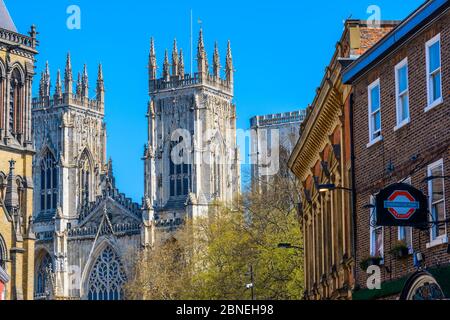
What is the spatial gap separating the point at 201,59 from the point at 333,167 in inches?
4149

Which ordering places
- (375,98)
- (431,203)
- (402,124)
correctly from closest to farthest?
1. (431,203)
2. (402,124)
3. (375,98)

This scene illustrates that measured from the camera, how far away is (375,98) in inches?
1388

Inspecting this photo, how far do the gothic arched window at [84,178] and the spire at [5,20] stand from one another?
53.5 metres

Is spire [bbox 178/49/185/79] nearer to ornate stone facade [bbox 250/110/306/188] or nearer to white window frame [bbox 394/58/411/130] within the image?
ornate stone facade [bbox 250/110/306/188]

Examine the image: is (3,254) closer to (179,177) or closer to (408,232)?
(179,177)

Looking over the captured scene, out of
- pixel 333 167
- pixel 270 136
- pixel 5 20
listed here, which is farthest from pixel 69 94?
pixel 333 167

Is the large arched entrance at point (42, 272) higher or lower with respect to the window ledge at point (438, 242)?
higher

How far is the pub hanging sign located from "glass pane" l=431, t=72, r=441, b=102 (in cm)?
215

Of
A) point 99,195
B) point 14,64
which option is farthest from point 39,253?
point 14,64

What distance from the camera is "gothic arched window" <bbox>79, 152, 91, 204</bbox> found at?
149125mm

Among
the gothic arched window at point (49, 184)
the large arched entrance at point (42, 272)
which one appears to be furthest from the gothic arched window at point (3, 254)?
the gothic arched window at point (49, 184)

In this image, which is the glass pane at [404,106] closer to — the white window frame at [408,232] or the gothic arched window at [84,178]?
the white window frame at [408,232]

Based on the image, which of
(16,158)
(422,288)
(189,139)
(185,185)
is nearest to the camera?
(422,288)

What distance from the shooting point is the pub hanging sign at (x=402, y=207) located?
2878cm
